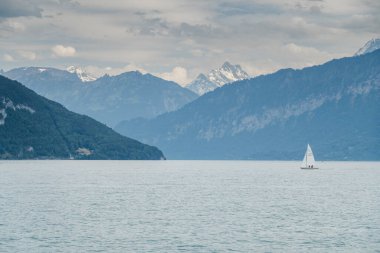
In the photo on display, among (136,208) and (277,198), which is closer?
(136,208)

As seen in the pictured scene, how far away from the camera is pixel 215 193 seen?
579 ft

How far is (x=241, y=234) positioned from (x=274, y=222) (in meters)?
15.0

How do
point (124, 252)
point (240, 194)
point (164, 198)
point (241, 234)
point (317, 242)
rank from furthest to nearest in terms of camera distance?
1. point (240, 194)
2. point (164, 198)
3. point (241, 234)
4. point (317, 242)
5. point (124, 252)

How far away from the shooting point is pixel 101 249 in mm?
86375

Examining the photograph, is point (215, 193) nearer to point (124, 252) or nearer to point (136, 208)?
point (136, 208)

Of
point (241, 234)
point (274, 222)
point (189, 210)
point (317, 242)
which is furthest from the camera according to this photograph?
point (189, 210)

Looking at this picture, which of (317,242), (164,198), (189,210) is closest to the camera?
(317,242)

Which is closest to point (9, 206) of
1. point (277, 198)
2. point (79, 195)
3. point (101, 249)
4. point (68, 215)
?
point (68, 215)

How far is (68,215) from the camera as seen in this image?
119250mm

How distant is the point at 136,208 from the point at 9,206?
24939 mm

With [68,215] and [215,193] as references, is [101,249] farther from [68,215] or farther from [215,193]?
[215,193]

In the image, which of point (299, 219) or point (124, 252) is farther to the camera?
point (299, 219)

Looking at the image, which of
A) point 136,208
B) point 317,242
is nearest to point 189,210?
point 136,208

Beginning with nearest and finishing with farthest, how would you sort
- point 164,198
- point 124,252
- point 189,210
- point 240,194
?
1. point 124,252
2. point 189,210
3. point 164,198
4. point 240,194
